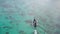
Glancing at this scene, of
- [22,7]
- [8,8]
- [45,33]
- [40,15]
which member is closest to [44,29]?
[45,33]

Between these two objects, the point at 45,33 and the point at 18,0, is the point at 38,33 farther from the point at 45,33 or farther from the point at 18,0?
the point at 18,0

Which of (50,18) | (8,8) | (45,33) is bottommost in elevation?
(45,33)

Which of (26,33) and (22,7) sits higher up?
(22,7)

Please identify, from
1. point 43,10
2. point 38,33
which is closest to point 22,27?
point 38,33

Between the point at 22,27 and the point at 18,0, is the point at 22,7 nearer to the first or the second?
the point at 18,0

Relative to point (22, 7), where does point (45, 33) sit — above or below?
below

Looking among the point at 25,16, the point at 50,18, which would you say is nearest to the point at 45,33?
the point at 50,18

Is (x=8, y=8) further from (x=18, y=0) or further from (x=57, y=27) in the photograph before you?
(x=57, y=27)
